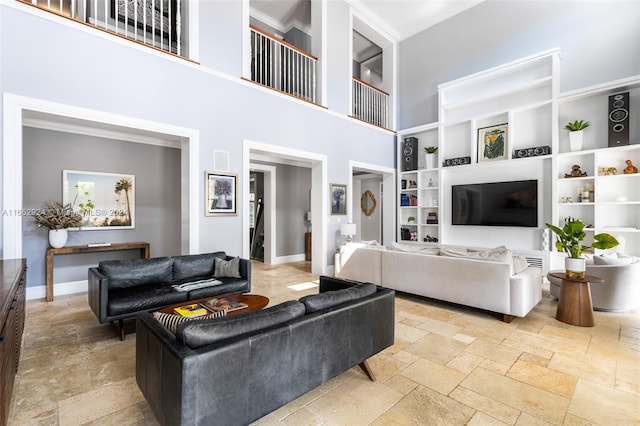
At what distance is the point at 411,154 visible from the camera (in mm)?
7410

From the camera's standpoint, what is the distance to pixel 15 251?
3.11m

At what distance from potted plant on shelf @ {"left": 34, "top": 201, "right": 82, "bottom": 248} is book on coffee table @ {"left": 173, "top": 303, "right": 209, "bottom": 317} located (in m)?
2.97

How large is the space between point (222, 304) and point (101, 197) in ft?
11.8

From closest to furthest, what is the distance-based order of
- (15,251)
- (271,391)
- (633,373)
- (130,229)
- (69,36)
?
(271,391) → (633,373) → (15,251) → (69,36) → (130,229)

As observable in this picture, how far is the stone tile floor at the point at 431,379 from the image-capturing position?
1869 millimetres

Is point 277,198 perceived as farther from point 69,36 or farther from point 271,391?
point 271,391

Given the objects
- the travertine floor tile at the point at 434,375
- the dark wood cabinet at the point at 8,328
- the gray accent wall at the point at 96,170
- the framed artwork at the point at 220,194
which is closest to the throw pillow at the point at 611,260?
the travertine floor tile at the point at 434,375

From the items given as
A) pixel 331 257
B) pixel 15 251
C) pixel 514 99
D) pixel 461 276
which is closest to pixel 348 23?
pixel 514 99

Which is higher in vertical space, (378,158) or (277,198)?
(378,158)

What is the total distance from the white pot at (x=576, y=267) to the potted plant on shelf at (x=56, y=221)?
253 inches

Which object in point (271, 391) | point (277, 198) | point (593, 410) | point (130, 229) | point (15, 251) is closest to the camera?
point (271, 391)

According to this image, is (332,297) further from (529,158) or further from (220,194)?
(529,158)

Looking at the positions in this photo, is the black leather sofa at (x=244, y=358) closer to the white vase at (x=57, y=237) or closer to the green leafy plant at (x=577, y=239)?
the green leafy plant at (x=577, y=239)

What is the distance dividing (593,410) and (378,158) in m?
5.87
